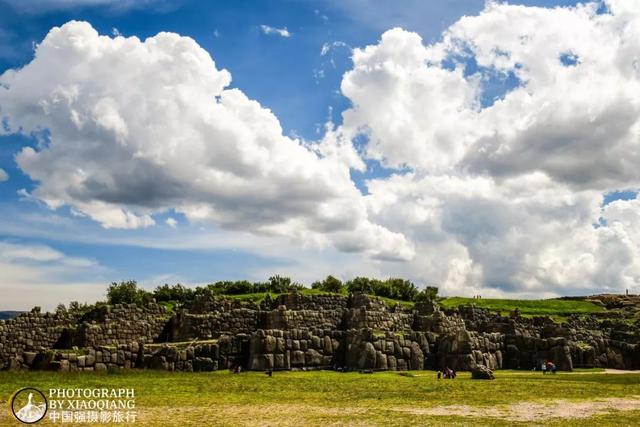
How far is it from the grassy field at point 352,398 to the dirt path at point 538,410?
4cm

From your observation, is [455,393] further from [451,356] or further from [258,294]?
[258,294]

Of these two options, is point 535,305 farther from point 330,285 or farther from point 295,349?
point 295,349

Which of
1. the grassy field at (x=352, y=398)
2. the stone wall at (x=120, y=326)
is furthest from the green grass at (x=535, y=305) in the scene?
the grassy field at (x=352, y=398)

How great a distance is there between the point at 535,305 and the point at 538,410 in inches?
3306

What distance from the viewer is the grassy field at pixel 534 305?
3695 inches

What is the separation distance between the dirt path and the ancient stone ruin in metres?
14.1

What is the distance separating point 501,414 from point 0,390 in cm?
2010

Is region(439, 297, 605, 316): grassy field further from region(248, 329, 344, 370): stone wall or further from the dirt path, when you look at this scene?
the dirt path

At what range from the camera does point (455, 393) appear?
29.3 metres

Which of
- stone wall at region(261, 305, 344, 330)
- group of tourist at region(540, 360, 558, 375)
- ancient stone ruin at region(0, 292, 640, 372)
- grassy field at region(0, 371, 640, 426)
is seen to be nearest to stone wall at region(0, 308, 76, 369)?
ancient stone ruin at region(0, 292, 640, 372)

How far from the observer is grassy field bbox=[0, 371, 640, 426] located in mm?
20812

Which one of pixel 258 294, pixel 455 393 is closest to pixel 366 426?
pixel 455 393

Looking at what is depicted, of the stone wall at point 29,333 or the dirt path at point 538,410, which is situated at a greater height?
the stone wall at point 29,333

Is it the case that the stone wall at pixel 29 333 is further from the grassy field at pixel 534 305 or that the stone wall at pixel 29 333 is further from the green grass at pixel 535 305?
the grassy field at pixel 534 305
